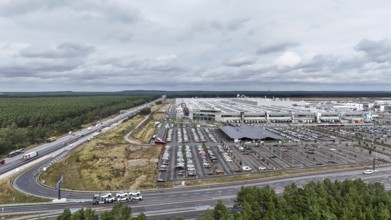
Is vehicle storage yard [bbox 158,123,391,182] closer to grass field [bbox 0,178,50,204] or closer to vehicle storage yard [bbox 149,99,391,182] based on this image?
vehicle storage yard [bbox 149,99,391,182]

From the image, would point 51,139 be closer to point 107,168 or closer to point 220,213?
point 107,168

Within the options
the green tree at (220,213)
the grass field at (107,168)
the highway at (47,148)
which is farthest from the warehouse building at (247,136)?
the green tree at (220,213)

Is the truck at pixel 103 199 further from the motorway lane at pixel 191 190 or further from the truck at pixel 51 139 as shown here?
the truck at pixel 51 139

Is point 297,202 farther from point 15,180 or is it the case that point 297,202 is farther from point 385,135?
point 385,135

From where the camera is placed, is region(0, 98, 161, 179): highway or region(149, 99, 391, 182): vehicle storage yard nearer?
region(149, 99, 391, 182): vehicle storage yard

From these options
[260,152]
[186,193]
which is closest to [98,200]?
[186,193]

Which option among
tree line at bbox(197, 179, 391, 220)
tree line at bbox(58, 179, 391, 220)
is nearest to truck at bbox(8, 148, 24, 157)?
tree line at bbox(58, 179, 391, 220)
